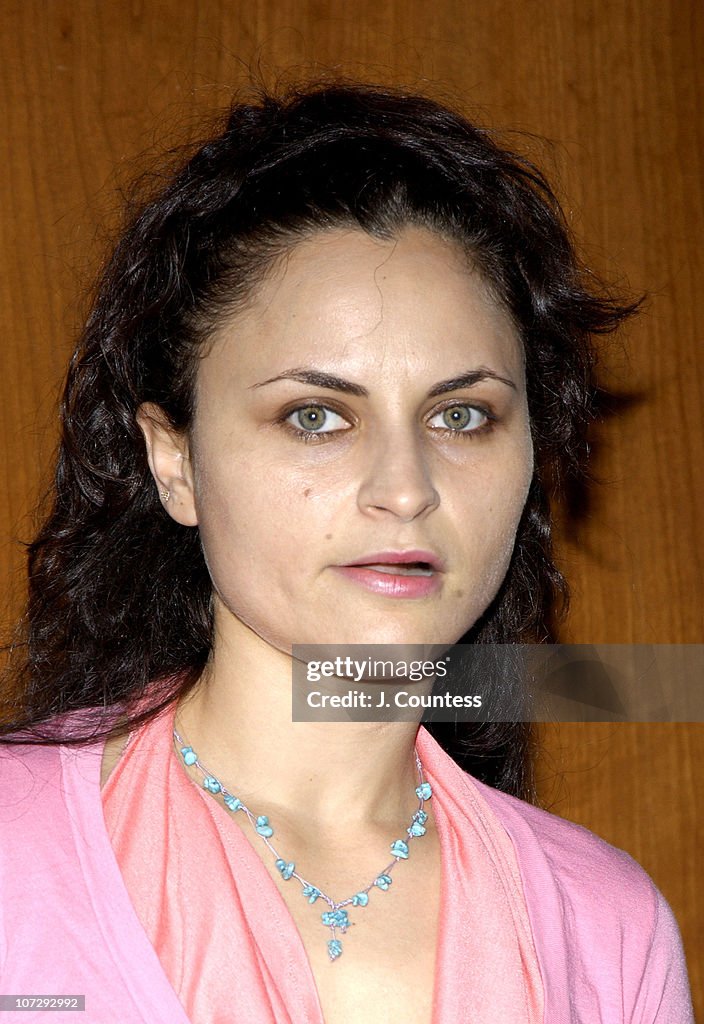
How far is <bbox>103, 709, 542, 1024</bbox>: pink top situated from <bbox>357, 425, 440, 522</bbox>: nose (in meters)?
0.27

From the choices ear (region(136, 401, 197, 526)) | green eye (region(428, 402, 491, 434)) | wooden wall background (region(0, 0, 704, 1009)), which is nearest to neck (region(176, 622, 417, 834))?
ear (region(136, 401, 197, 526))

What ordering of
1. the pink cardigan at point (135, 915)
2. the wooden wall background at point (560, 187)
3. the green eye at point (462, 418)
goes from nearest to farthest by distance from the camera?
the pink cardigan at point (135, 915), the green eye at point (462, 418), the wooden wall background at point (560, 187)

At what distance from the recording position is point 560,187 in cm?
150

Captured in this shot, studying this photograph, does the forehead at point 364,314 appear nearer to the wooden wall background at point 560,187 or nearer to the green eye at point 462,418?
the green eye at point 462,418

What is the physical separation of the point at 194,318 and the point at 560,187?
559mm

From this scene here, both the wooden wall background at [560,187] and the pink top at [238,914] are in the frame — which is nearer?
the pink top at [238,914]

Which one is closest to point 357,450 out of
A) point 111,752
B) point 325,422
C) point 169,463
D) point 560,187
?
point 325,422

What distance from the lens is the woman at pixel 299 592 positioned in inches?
39.2

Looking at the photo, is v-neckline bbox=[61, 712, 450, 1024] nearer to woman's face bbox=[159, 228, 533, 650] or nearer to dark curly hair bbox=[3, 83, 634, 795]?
dark curly hair bbox=[3, 83, 634, 795]

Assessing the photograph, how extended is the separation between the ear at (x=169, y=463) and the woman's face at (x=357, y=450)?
3 cm

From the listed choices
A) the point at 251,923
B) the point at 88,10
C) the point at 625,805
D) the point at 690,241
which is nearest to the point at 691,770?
the point at 625,805

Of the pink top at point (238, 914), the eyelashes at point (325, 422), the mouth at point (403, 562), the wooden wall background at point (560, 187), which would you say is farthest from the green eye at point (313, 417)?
the wooden wall background at point (560, 187)

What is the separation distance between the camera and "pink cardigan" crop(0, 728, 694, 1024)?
37.0 inches

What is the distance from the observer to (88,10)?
4.43 feet
